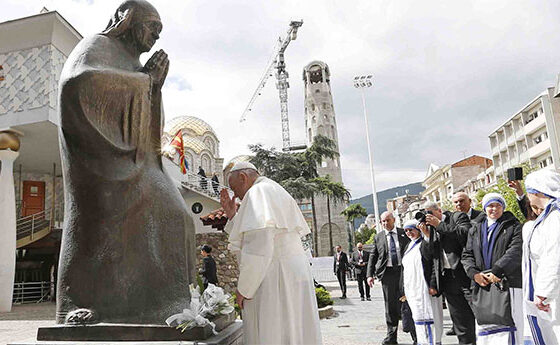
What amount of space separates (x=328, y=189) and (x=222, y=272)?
38.1 feet

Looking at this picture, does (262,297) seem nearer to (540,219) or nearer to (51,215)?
(540,219)

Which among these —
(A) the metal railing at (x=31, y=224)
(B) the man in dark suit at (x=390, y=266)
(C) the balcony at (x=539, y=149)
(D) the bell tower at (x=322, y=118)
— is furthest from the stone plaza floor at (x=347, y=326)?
(D) the bell tower at (x=322, y=118)

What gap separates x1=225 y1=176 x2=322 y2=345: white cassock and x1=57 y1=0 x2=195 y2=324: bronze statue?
1.70 ft

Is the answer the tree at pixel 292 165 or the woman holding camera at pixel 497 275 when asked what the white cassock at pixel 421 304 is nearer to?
the woman holding camera at pixel 497 275

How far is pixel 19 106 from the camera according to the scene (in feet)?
43.8

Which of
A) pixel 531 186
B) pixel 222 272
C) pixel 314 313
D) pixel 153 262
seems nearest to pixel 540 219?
pixel 531 186

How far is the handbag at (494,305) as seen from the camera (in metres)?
3.76

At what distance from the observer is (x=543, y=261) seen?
3281 millimetres

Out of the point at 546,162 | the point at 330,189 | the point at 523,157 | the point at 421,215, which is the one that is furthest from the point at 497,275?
the point at 523,157

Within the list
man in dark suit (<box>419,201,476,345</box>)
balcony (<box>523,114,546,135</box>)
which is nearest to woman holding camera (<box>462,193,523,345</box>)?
man in dark suit (<box>419,201,476,345</box>)

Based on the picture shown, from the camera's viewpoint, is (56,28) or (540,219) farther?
(56,28)

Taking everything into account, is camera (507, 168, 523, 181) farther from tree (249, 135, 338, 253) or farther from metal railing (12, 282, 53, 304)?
tree (249, 135, 338, 253)

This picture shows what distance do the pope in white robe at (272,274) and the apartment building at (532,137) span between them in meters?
34.6

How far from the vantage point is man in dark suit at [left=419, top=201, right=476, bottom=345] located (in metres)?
4.68
